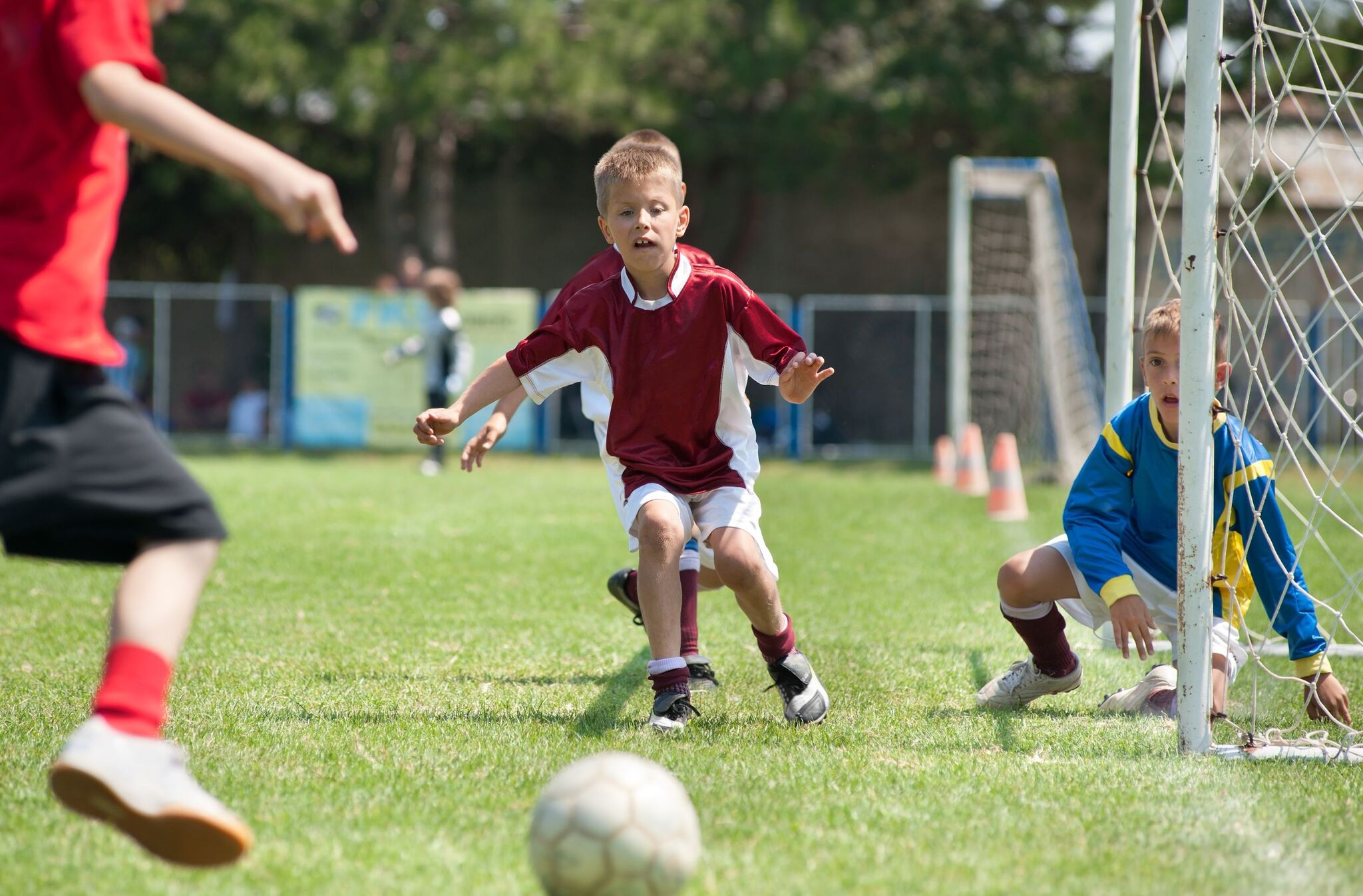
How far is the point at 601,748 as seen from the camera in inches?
143

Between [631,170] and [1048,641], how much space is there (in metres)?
1.90

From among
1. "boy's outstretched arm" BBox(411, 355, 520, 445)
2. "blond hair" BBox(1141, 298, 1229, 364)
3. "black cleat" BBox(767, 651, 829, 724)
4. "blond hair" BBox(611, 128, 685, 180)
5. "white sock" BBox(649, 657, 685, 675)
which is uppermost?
"blond hair" BBox(611, 128, 685, 180)

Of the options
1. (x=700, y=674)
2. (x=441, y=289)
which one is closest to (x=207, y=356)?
(x=441, y=289)

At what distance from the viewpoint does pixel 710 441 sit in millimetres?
4238

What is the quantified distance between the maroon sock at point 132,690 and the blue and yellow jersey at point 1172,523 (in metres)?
2.51

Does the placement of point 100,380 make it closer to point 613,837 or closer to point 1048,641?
point 613,837

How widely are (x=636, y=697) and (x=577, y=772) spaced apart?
1839mm

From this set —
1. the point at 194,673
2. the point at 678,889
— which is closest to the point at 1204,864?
the point at 678,889

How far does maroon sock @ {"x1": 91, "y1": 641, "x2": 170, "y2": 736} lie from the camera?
2.37m

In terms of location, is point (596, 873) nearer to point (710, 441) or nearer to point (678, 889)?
point (678, 889)

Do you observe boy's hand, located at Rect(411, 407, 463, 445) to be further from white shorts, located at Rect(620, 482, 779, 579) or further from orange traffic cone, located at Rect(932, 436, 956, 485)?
orange traffic cone, located at Rect(932, 436, 956, 485)

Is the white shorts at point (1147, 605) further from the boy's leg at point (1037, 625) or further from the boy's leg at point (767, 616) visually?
the boy's leg at point (767, 616)

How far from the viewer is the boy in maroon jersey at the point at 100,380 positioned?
226cm

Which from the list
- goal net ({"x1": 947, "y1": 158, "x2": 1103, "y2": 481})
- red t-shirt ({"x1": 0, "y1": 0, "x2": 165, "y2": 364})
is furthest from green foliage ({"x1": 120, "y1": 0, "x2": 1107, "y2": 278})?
red t-shirt ({"x1": 0, "y1": 0, "x2": 165, "y2": 364})
